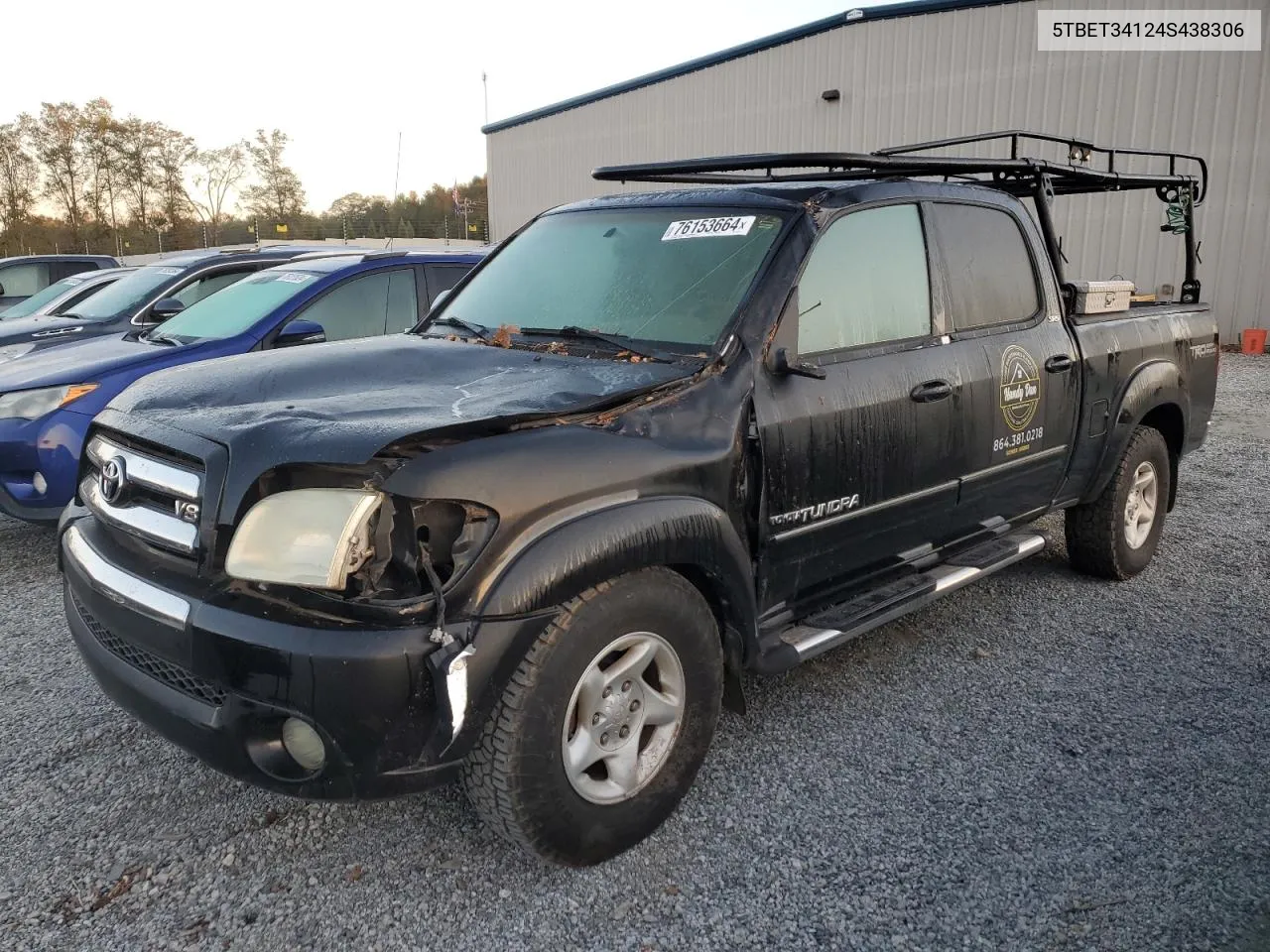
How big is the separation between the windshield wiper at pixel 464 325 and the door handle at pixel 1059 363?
92.4 inches

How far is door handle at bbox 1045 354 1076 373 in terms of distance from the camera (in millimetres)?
4004

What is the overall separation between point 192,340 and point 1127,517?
17.4 feet

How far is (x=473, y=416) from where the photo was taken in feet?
7.63

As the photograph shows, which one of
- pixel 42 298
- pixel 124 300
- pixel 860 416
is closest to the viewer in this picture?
pixel 860 416

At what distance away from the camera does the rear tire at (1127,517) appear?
466cm

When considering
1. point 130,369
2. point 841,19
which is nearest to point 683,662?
point 130,369

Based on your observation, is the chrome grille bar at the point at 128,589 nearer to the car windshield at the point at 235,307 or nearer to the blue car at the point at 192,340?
the blue car at the point at 192,340

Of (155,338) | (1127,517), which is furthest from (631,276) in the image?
(155,338)

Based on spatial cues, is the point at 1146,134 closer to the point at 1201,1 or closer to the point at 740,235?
the point at 1201,1

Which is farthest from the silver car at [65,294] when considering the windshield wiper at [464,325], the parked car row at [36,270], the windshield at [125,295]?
the windshield wiper at [464,325]

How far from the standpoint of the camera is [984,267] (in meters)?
3.86

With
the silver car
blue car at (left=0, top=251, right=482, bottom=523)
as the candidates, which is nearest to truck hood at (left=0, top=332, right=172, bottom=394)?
blue car at (left=0, top=251, right=482, bottom=523)

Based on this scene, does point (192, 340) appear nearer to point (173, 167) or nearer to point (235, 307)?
point (235, 307)

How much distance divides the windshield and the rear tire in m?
7.40
